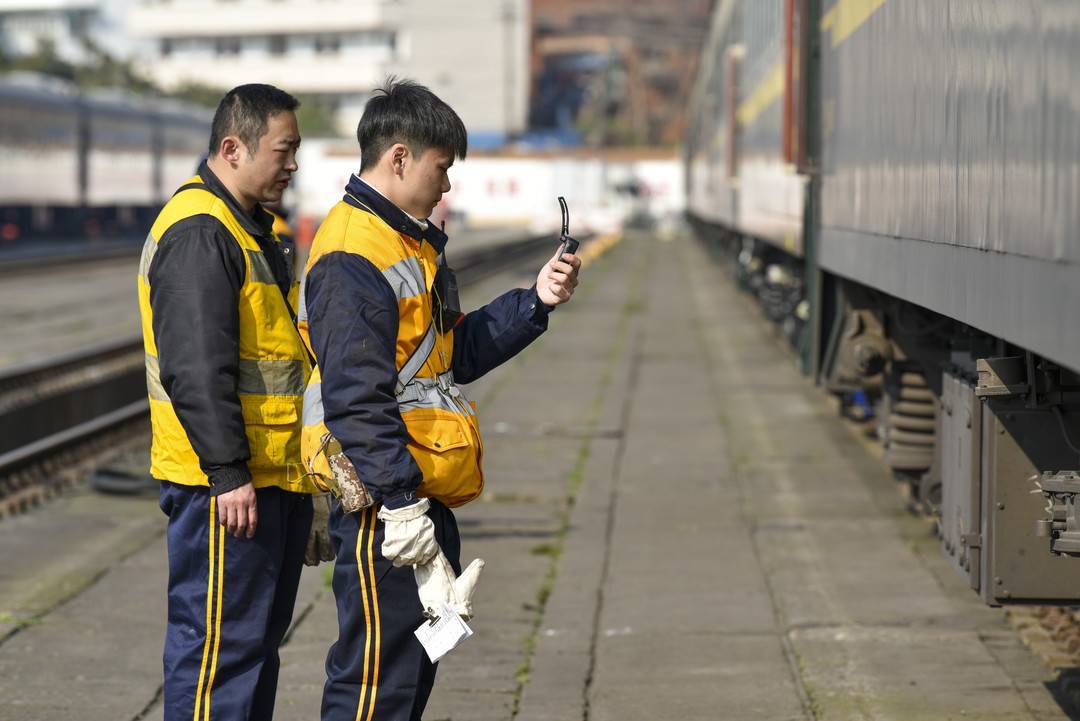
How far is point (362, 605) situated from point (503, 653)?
255cm

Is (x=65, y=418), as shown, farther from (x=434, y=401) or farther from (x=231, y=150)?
(x=434, y=401)

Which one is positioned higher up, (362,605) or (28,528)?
(362,605)

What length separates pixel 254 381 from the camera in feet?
14.1

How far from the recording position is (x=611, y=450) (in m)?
11.7

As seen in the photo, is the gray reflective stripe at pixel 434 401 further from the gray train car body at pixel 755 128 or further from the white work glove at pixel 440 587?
the gray train car body at pixel 755 128

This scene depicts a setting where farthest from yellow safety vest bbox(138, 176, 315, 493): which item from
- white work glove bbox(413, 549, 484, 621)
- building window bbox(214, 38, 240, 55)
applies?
building window bbox(214, 38, 240, 55)

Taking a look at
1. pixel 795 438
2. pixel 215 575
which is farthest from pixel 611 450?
pixel 215 575

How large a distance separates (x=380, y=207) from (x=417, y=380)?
40 centimetres

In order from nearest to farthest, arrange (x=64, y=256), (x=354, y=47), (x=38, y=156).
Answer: (x=38, y=156) < (x=64, y=256) < (x=354, y=47)

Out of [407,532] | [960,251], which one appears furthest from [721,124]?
[407,532]

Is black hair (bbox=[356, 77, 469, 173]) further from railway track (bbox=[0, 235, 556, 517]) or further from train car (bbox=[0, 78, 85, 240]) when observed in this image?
train car (bbox=[0, 78, 85, 240])

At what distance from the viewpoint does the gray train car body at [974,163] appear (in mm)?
3377

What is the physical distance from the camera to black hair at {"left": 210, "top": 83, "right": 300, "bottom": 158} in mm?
4281

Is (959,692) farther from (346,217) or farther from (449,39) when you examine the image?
(449,39)
